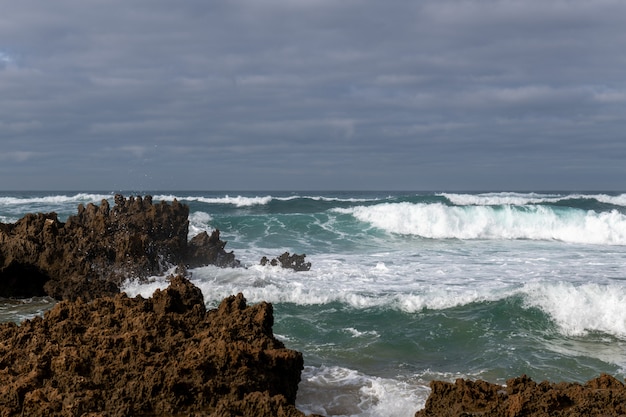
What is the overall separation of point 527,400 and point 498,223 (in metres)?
25.7

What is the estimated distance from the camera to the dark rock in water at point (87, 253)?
1177 cm

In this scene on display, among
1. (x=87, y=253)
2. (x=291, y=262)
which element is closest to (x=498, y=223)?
(x=291, y=262)

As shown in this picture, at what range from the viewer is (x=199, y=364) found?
5.22m

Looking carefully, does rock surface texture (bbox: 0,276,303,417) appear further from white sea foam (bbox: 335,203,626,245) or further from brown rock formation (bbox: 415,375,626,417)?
white sea foam (bbox: 335,203,626,245)

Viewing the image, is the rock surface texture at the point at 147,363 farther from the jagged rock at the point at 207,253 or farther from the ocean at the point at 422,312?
the jagged rock at the point at 207,253

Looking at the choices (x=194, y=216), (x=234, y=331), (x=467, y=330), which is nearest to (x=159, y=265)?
(x=467, y=330)

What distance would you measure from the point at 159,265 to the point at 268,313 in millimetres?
7692

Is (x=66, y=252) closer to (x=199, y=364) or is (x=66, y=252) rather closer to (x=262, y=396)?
(x=199, y=364)

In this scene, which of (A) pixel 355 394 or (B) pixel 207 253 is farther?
(B) pixel 207 253

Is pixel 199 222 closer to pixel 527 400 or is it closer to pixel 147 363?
pixel 147 363

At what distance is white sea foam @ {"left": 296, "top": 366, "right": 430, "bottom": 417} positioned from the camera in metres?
5.92

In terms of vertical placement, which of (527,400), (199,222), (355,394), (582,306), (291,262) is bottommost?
(355,394)

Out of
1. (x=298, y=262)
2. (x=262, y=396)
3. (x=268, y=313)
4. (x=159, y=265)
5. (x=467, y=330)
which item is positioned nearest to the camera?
(x=262, y=396)

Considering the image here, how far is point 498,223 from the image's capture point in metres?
29.3
